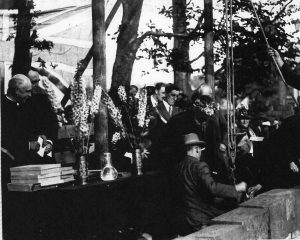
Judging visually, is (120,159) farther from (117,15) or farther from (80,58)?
(117,15)

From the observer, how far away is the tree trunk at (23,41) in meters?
7.70

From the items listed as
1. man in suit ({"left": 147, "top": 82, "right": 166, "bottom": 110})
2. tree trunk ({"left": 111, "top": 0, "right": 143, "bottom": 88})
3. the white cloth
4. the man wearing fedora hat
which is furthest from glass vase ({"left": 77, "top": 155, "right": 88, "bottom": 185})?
tree trunk ({"left": 111, "top": 0, "right": 143, "bottom": 88})

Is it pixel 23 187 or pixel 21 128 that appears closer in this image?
pixel 23 187

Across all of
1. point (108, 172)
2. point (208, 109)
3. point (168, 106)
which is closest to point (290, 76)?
point (208, 109)

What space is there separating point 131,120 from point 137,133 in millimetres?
235

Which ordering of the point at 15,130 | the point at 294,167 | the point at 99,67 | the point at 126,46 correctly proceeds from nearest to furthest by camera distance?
1. the point at 15,130
2. the point at 294,167
3. the point at 99,67
4. the point at 126,46

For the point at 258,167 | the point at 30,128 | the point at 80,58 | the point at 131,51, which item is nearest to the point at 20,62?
the point at 80,58

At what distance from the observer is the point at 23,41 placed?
25.6ft

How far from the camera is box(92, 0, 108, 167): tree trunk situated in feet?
22.3

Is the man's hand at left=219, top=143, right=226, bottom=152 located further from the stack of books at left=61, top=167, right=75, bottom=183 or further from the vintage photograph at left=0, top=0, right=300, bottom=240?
the stack of books at left=61, top=167, right=75, bottom=183

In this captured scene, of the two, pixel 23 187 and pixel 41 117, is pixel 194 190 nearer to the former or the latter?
pixel 23 187

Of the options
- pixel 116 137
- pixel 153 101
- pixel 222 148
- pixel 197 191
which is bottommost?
pixel 197 191

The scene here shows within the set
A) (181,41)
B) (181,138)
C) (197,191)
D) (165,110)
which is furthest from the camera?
(181,41)

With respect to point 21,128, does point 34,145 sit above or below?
below
